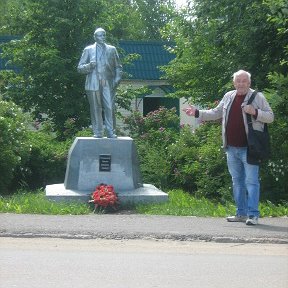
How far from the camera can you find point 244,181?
38.5ft

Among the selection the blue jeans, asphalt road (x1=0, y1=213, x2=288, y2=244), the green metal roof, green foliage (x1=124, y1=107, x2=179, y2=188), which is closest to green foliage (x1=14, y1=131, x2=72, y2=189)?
green foliage (x1=124, y1=107, x2=179, y2=188)

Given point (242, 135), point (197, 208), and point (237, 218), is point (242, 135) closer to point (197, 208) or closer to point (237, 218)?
point (237, 218)

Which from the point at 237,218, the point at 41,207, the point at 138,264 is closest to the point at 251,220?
the point at 237,218

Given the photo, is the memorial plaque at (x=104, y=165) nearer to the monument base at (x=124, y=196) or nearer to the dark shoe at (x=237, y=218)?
the monument base at (x=124, y=196)

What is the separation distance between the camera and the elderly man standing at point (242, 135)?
37.1ft

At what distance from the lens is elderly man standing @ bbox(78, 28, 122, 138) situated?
49.8 feet

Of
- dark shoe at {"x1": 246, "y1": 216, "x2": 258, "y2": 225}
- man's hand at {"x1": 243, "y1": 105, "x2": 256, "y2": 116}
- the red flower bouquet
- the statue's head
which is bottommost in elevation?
dark shoe at {"x1": 246, "y1": 216, "x2": 258, "y2": 225}

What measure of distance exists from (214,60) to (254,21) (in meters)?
3.23

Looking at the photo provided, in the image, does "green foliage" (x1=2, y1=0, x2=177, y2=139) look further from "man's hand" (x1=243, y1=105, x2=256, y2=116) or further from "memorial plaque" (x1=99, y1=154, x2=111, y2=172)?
"man's hand" (x1=243, y1=105, x2=256, y2=116)

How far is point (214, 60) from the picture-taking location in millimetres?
21094

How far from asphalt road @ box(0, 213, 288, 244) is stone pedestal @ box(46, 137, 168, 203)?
2.71 meters

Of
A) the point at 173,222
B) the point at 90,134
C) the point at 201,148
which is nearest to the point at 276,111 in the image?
the point at 201,148

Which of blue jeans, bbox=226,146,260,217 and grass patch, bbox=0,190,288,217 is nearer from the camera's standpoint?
blue jeans, bbox=226,146,260,217

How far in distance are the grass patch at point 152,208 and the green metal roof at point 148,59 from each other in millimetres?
21288
